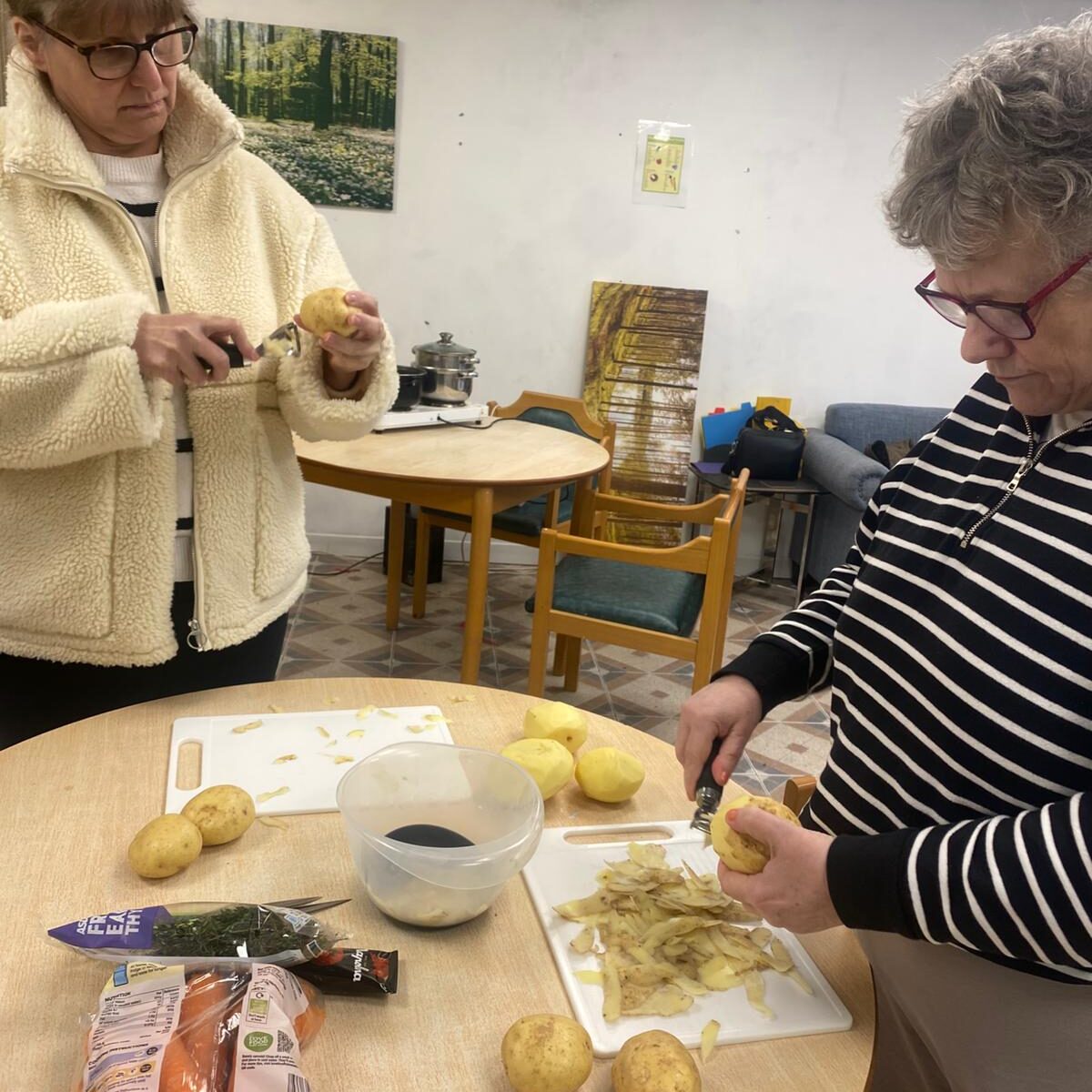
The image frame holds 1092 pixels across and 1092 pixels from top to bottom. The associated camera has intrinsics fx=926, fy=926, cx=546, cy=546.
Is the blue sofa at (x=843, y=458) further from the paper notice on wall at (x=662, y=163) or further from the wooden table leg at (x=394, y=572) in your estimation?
the wooden table leg at (x=394, y=572)

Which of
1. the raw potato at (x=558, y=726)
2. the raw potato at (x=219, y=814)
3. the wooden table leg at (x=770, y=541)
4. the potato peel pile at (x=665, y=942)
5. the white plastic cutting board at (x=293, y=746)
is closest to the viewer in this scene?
the potato peel pile at (x=665, y=942)

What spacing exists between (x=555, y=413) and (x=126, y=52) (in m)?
2.60

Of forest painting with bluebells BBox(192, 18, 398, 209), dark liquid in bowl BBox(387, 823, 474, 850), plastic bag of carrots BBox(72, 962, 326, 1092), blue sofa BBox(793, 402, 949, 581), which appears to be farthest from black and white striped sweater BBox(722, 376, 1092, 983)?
forest painting with bluebells BBox(192, 18, 398, 209)

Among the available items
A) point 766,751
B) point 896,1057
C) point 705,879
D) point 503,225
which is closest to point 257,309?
point 705,879

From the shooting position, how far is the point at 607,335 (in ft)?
14.3

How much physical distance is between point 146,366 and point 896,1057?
47.5 inches

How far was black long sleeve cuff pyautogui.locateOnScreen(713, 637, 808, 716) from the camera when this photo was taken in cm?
113

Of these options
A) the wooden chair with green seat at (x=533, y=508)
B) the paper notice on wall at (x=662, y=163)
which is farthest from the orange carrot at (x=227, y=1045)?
the paper notice on wall at (x=662, y=163)

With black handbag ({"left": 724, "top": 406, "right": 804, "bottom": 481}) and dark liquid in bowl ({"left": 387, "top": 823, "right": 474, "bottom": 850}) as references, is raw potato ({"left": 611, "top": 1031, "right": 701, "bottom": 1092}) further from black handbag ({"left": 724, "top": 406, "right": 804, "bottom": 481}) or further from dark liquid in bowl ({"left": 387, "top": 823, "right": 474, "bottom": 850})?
black handbag ({"left": 724, "top": 406, "right": 804, "bottom": 481})

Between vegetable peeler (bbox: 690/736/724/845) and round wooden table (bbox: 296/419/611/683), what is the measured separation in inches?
61.8

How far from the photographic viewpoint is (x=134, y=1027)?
0.67 m

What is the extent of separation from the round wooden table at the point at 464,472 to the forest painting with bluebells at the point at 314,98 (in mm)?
1645

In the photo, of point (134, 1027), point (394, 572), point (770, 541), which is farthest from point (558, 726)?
point (770, 541)

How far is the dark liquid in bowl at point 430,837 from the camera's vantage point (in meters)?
0.92
